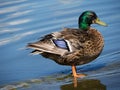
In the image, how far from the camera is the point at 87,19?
7918 millimetres

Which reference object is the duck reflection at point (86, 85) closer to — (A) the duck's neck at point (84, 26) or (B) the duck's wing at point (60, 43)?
(B) the duck's wing at point (60, 43)

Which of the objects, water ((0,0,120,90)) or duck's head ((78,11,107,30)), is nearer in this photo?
water ((0,0,120,90))

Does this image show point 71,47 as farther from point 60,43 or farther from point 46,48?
point 46,48

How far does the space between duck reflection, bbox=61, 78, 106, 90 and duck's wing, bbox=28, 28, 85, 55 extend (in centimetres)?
63

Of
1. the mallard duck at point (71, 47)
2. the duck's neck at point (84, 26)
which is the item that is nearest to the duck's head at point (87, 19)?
the duck's neck at point (84, 26)

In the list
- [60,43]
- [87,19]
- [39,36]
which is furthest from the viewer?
[39,36]

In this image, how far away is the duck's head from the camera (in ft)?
25.9

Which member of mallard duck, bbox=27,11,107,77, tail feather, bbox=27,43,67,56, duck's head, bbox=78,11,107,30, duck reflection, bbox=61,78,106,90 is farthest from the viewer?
duck's head, bbox=78,11,107,30

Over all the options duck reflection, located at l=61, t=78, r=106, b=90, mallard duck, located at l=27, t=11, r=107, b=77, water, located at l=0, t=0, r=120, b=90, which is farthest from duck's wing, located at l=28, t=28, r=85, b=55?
duck reflection, located at l=61, t=78, r=106, b=90

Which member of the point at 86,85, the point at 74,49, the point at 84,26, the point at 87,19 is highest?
the point at 87,19

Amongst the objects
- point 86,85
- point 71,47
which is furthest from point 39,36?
point 86,85

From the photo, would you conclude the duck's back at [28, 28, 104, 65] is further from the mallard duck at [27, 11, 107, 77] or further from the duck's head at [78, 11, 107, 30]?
the duck's head at [78, 11, 107, 30]

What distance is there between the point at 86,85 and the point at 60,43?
92 cm

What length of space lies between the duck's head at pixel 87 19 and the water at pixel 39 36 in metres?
0.62
